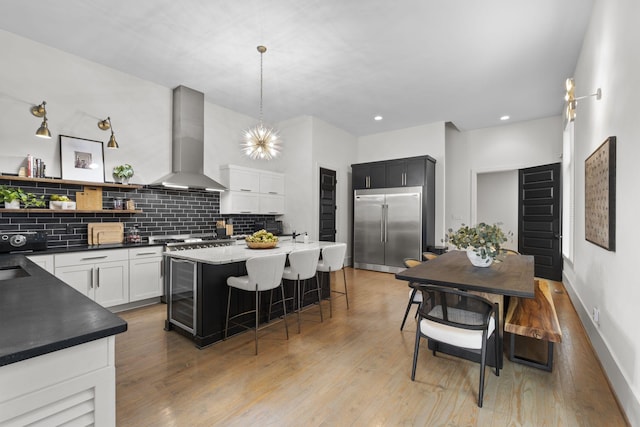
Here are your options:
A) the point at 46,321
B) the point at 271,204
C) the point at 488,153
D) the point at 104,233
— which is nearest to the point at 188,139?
the point at 104,233

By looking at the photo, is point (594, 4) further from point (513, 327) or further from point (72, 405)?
point (72, 405)

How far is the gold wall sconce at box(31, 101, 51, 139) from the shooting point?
3.23 m

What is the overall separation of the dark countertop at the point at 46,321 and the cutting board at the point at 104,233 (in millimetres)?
2717

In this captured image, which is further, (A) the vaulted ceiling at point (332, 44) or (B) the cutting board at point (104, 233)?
(B) the cutting board at point (104, 233)

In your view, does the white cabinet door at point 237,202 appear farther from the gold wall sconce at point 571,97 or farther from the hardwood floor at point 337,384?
the gold wall sconce at point 571,97

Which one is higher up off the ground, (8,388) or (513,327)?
(8,388)

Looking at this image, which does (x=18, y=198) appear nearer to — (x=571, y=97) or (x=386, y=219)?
(x=571, y=97)

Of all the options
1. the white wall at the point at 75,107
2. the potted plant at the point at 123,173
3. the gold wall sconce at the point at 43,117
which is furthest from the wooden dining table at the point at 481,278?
the white wall at the point at 75,107

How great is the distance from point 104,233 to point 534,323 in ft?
15.3

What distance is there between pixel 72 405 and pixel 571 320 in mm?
4523

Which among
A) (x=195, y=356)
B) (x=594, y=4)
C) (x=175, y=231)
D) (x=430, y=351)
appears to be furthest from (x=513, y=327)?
(x=175, y=231)

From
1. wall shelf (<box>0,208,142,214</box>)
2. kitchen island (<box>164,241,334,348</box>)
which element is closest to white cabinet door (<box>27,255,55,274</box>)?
wall shelf (<box>0,208,142,214</box>)

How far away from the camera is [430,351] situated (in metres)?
2.72

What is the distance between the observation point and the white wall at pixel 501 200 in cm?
795
